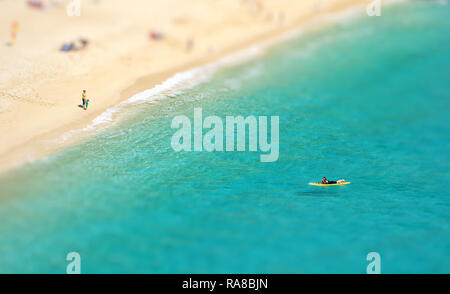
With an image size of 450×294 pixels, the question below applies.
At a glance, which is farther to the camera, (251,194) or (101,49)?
(101,49)

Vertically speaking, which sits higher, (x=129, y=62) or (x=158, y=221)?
(x=129, y=62)

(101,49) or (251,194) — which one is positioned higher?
(101,49)

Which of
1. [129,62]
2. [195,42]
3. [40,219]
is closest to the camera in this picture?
[40,219]

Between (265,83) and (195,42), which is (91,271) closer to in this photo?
(265,83)
